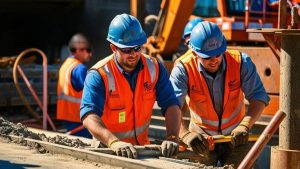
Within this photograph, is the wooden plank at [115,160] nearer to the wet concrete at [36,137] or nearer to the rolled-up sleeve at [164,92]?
the wet concrete at [36,137]

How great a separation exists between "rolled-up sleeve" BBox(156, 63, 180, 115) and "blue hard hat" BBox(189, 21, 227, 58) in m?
0.57

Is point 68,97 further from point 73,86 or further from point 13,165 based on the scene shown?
point 13,165

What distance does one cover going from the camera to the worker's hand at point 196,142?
6.04 metres

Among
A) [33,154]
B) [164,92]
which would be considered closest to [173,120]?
[164,92]

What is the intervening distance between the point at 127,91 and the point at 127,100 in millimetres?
72

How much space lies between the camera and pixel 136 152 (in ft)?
16.8

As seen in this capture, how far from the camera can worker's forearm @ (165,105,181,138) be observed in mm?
5680

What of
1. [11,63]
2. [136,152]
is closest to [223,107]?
[136,152]

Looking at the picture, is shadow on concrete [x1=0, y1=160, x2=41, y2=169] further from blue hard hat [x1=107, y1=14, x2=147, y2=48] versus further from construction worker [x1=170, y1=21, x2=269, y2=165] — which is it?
construction worker [x1=170, y1=21, x2=269, y2=165]

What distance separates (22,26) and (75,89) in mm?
8555

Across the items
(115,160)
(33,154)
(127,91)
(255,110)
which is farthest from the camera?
(255,110)

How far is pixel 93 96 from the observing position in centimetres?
550

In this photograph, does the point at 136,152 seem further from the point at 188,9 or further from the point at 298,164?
the point at 188,9

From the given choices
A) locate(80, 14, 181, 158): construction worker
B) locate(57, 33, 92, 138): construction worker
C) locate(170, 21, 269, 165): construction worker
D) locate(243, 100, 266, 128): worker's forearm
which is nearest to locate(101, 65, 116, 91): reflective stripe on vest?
locate(80, 14, 181, 158): construction worker
